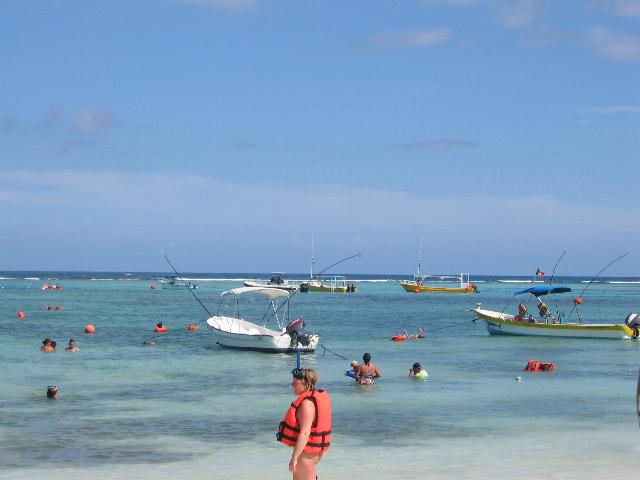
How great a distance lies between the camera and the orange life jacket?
11.7 m

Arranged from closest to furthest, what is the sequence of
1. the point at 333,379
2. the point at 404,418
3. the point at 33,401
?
the point at 404,418 → the point at 33,401 → the point at 333,379

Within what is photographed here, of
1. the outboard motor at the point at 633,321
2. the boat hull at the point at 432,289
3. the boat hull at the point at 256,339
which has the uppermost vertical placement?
the boat hull at the point at 432,289

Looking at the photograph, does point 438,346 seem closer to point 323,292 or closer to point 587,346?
point 587,346

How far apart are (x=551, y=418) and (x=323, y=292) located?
12480 centimetres

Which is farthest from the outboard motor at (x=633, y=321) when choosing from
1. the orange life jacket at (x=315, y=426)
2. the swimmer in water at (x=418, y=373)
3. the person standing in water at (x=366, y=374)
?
the orange life jacket at (x=315, y=426)

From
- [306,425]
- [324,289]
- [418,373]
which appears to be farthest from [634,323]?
[324,289]

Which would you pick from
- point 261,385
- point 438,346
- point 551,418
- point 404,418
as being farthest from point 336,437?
point 438,346

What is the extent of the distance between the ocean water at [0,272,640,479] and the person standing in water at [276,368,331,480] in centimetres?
652

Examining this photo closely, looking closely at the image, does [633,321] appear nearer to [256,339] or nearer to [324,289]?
[256,339]

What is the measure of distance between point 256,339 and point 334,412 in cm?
1671

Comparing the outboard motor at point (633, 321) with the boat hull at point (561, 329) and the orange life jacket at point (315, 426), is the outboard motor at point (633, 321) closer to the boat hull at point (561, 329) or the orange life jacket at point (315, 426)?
the boat hull at point (561, 329)

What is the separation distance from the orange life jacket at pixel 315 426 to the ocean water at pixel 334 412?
6.60 m

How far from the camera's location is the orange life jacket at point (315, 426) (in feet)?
38.5

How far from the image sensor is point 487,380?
34.2 metres
